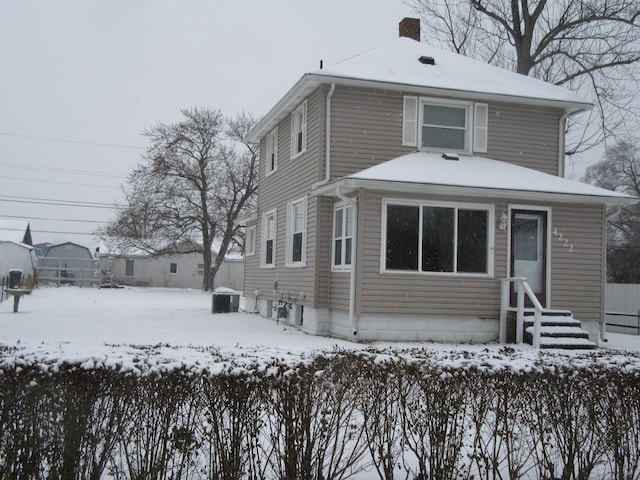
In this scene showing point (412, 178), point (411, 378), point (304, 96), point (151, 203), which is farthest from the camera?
point (151, 203)

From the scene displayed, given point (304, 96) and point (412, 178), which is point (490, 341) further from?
point (304, 96)

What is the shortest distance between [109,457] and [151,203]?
38425mm

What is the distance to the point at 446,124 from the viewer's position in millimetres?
15844

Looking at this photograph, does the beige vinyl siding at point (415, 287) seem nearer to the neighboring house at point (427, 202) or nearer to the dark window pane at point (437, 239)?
the neighboring house at point (427, 202)

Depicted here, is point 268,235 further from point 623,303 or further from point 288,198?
point 623,303

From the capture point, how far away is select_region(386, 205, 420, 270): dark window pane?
13625 millimetres

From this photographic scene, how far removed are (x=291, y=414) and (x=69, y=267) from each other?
50434mm

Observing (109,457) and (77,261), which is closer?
(109,457)

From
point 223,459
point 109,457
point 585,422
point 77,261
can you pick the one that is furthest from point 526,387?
point 77,261

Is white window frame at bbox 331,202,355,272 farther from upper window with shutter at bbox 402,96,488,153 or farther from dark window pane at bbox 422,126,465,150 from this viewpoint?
dark window pane at bbox 422,126,465,150

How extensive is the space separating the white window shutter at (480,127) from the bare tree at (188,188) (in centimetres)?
2722

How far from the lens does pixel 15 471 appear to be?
4062 mm

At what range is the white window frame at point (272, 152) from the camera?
767 inches

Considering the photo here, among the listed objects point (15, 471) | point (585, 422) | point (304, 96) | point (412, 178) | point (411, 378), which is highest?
point (304, 96)
